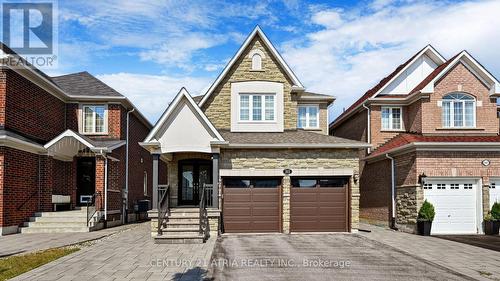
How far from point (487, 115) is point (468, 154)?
4.06 metres

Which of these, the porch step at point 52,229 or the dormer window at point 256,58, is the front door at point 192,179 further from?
the dormer window at point 256,58

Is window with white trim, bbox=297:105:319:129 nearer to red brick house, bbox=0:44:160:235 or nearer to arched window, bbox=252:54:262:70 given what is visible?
arched window, bbox=252:54:262:70

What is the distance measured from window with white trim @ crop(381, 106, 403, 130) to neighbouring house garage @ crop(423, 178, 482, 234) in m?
5.72

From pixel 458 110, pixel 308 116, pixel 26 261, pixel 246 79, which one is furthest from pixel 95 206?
pixel 458 110

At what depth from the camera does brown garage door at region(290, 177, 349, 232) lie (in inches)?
682

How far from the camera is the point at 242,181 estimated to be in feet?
57.2

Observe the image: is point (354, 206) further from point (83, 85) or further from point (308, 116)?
point (83, 85)

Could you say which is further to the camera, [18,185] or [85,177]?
[85,177]

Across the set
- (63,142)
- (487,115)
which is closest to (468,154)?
(487,115)

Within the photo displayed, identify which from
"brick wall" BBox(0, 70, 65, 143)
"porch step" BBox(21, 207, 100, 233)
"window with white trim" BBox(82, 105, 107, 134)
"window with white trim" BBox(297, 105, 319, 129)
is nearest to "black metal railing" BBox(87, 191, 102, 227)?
"porch step" BBox(21, 207, 100, 233)

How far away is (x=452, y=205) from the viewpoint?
707 inches

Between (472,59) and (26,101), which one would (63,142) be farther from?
(472,59)

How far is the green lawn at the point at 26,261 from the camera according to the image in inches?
380

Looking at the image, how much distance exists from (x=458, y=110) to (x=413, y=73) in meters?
3.86
